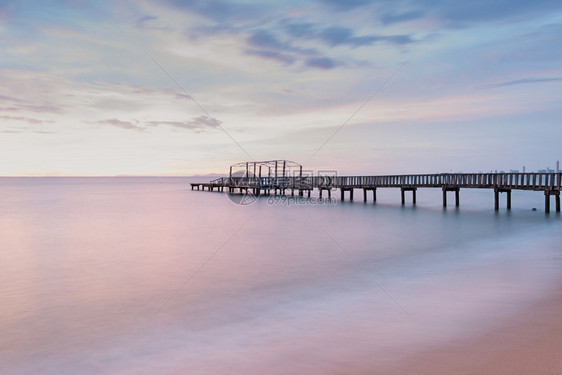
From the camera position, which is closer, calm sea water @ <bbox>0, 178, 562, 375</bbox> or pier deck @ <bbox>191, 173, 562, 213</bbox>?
calm sea water @ <bbox>0, 178, 562, 375</bbox>

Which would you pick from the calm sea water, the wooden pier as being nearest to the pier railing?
the wooden pier

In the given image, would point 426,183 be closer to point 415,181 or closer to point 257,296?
point 415,181

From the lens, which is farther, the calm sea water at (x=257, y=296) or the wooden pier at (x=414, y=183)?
the wooden pier at (x=414, y=183)

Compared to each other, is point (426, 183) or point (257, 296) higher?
point (426, 183)

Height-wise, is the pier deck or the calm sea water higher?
the pier deck

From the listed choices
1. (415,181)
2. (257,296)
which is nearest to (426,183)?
(415,181)

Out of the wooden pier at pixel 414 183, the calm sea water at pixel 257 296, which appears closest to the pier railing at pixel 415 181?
the wooden pier at pixel 414 183

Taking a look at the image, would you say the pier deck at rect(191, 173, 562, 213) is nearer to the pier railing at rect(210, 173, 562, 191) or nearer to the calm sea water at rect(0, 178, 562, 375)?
the pier railing at rect(210, 173, 562, 191)

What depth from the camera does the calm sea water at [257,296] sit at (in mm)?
6238

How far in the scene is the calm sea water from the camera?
6238 millimetres

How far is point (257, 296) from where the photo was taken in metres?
9.69

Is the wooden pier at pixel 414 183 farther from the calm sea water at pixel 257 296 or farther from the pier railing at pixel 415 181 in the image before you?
the calm sea water at pixel 257 296

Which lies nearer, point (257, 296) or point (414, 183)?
point (257, 296)

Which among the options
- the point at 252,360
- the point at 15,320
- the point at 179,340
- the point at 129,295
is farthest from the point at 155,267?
the point at 252,360
